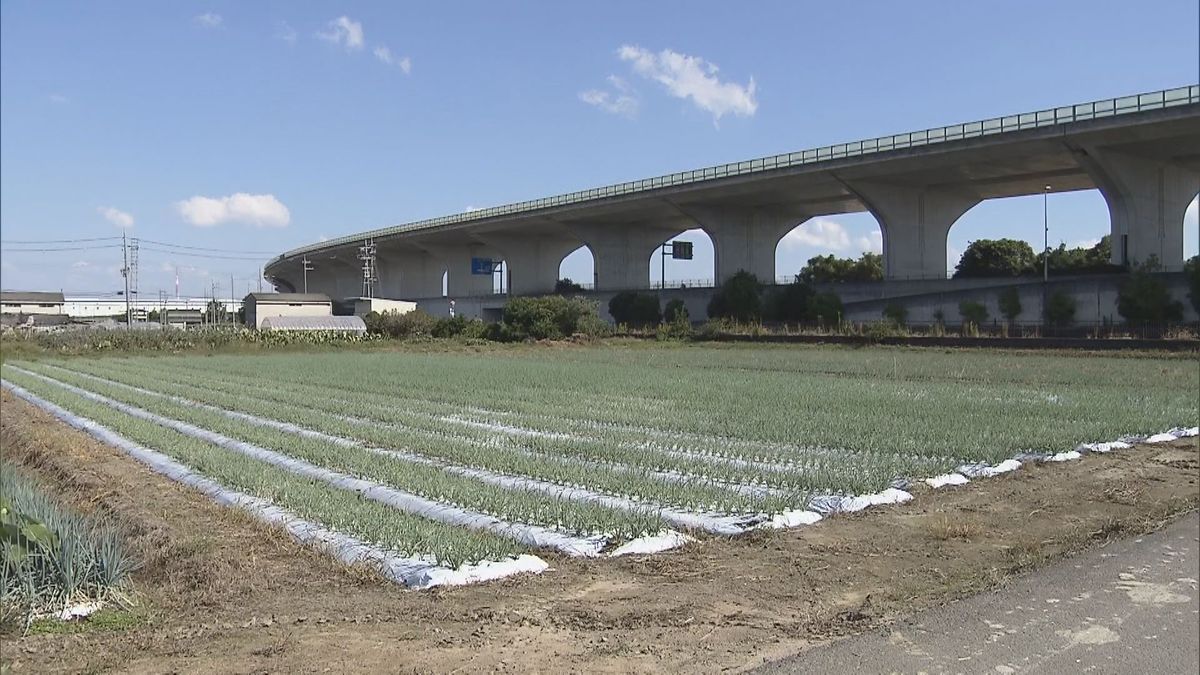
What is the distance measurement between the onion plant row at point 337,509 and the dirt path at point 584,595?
436 mm

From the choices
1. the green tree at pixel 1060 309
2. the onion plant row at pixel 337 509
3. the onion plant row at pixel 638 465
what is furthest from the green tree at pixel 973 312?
the onion plant row at pixel 337 509

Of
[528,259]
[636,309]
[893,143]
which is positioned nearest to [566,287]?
[528,259]

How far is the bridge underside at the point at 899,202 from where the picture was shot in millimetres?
43031

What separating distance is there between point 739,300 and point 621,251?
21988 millimetres

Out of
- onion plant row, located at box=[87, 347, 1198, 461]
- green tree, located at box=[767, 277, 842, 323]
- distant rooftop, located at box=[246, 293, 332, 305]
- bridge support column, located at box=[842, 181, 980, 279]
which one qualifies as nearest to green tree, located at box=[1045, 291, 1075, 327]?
onion plant row, located at box=[87, 347, 1198, 461]

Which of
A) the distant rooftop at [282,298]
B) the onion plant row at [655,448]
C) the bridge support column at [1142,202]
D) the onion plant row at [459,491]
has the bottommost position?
the onion plant row at [655,448]

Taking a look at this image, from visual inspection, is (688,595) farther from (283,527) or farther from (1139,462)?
(1139,462)

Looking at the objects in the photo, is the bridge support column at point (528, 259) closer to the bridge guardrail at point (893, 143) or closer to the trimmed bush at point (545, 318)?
the bridge guardrail at point (893, 143)

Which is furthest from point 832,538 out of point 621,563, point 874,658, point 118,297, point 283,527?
point 118,297

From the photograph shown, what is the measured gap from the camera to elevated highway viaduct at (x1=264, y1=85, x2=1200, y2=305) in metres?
42.3

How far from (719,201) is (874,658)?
6005 centimetres

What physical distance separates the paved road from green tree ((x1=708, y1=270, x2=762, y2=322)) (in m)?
48.1

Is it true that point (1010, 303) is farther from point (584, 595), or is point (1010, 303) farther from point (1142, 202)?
point (584, 595)

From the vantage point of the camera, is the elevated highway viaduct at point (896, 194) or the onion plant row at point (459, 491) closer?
the onion plant row at point (459, 491)
